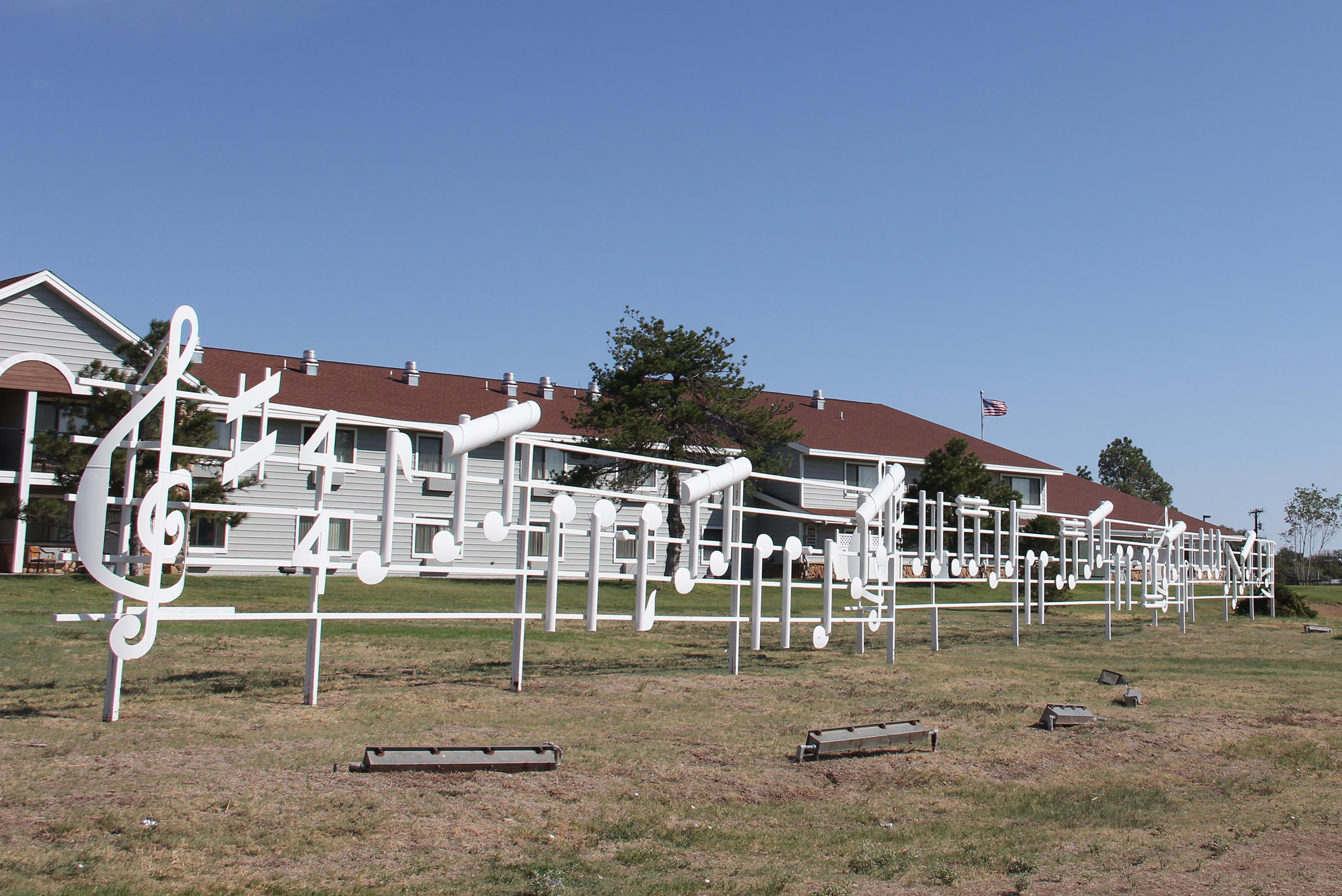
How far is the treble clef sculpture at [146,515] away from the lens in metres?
7.58

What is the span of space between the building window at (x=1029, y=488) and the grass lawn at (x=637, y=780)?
32.6 metres

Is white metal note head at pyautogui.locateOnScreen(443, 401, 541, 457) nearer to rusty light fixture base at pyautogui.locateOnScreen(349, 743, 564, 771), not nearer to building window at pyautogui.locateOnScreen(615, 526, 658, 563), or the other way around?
building window at pyautogui.locateOnScreen(615, 526, 658, 563)

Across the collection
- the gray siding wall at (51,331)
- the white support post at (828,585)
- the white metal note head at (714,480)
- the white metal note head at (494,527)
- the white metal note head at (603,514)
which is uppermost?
the gray siding wall at (51,331)

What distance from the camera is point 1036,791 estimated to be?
284 inches

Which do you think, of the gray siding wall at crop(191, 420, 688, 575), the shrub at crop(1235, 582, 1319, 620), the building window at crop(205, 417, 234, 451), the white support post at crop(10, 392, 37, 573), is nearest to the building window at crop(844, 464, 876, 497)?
the gray siding wall at crop(191, 420, 688, 575)

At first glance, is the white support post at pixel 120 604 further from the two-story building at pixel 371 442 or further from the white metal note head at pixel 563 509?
the white metal note head at pixel 563 509

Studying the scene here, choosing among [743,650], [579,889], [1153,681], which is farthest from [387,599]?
[579,889]

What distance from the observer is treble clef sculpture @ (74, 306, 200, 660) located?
24.9 ft

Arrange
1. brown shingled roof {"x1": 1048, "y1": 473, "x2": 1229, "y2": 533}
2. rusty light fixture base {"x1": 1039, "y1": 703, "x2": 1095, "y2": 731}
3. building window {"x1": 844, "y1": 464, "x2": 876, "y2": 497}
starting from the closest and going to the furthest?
rusty light fixture base {"x1": 1039, "y1": 703, "x2": 1095, "y2": 731} → building window {"x1": 844, "y1": 464, "x2": 876, "y2": 497} → brown shingled roof {"x1": 1048, "y1": 473, "x2": 1229, "y2": 533}

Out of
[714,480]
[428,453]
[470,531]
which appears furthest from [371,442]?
[714,480]

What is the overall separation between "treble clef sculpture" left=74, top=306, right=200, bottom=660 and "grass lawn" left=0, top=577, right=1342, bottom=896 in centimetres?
76

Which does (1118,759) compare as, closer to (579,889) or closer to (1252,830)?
(1252,830)

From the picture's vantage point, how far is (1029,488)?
4666cm

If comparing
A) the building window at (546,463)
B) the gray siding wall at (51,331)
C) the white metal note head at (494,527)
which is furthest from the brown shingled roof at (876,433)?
the white metal note head at (494,527)
